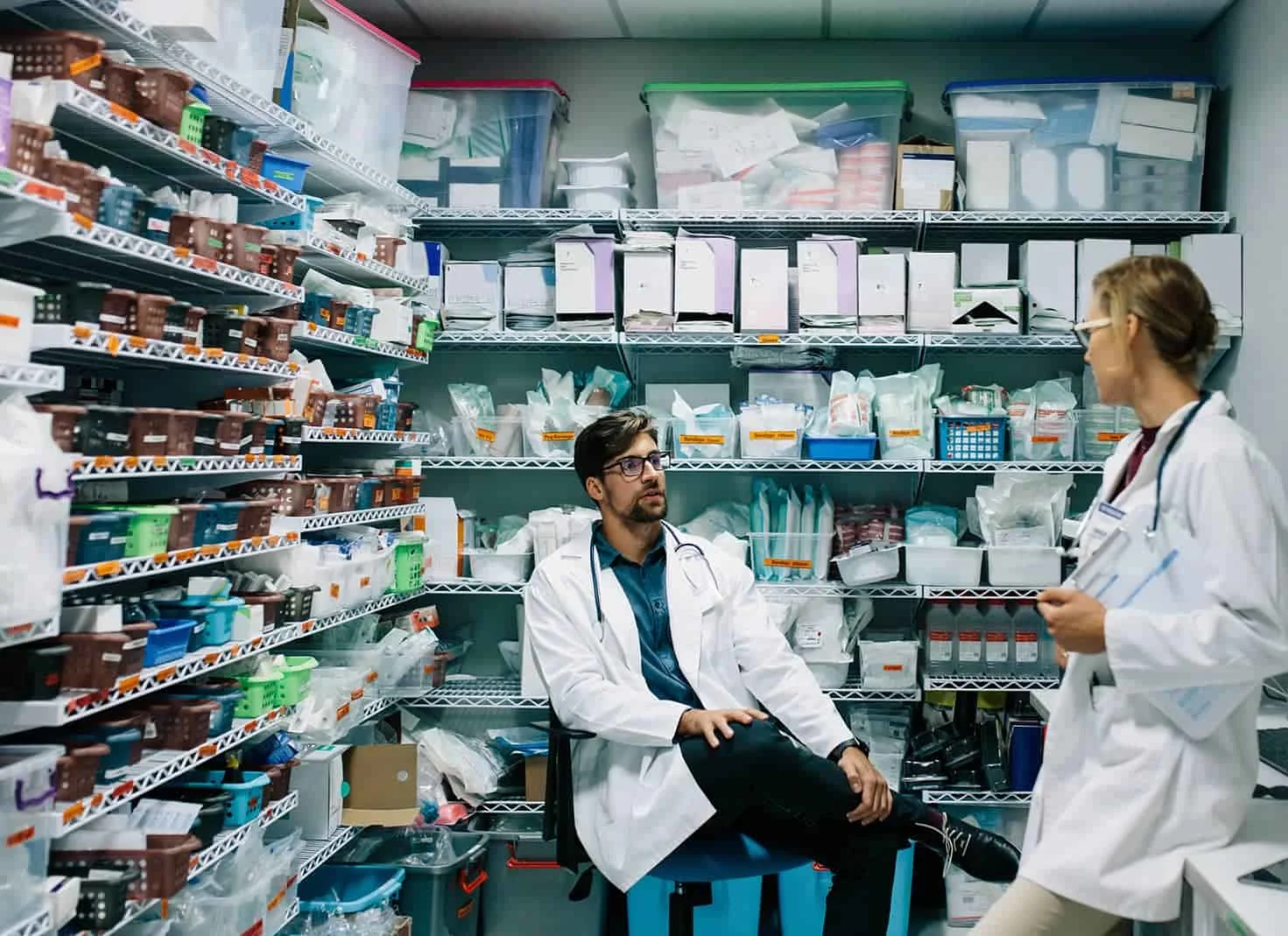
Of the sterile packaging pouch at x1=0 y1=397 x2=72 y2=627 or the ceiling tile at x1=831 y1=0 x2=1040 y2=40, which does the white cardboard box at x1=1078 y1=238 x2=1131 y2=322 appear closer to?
the ceiling tile at x1=831 y1=0 x2=1040 y2=40

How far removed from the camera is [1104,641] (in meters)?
1.82

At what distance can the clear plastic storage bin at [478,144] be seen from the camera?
159 inches

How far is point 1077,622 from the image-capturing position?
184 centimetres

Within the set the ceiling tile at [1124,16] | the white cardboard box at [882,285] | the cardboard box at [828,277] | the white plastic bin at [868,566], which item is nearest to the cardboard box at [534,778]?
the white plastic bin at [868,566]

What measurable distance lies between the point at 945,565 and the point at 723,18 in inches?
83.0

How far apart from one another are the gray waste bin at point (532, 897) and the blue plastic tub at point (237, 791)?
1.11 meters

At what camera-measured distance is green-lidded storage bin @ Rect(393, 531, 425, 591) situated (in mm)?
3676

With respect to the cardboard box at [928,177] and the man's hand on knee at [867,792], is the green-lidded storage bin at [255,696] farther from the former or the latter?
the cardboard box at [928,177]

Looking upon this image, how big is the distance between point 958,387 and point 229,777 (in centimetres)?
289

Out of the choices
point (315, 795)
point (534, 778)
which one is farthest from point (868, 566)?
point (315, 795)

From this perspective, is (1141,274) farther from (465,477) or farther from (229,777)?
(465,477)

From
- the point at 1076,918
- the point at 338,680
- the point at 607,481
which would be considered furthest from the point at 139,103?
the point at 1076,918

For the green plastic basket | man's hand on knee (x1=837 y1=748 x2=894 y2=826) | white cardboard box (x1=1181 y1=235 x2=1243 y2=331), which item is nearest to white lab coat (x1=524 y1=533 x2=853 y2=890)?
man's hand on knee (x1=837 y1=748 x2=894 y2=826)

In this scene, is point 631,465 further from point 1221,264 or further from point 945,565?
point 1221,264
